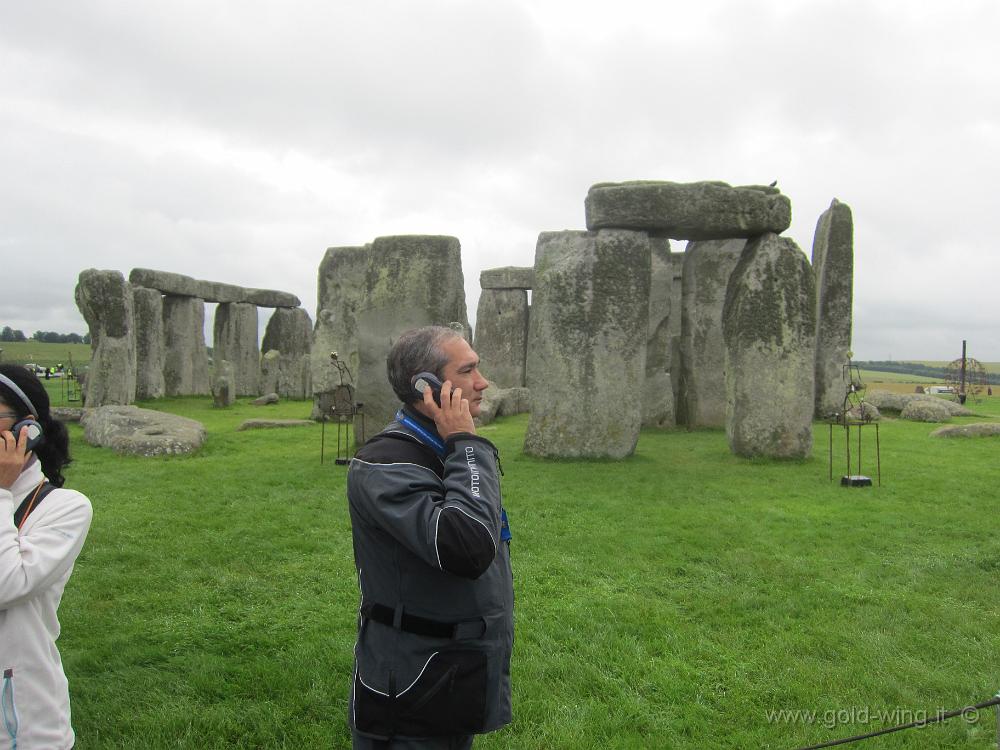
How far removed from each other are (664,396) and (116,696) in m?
10.6

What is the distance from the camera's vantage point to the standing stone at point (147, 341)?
704 inches

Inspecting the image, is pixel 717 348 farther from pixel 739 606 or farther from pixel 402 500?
pixel 402 500

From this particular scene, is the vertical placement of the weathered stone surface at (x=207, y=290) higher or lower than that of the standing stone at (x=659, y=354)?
higher

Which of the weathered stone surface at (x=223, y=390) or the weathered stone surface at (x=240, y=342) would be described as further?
the weathered stone surface at (x=240, y=342)

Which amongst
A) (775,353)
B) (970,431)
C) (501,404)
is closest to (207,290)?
(501,404)

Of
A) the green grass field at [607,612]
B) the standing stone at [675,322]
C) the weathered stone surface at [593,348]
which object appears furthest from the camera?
the standing stone at [675,322]

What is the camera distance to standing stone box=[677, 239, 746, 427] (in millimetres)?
12719

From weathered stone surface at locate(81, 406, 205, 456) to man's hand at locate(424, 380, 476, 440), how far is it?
791 centimetres

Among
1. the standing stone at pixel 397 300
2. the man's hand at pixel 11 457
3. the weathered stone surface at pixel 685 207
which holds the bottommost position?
the man's hand at pixel 11 457

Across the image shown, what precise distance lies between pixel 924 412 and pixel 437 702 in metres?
15.0

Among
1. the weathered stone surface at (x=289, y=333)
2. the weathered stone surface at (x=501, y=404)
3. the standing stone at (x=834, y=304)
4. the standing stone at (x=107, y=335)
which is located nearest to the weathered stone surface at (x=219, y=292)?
the weathered stone surface at (x=289, y=333)

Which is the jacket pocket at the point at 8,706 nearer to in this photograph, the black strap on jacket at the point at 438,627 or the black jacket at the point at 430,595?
the black jacket at the point at 430,595

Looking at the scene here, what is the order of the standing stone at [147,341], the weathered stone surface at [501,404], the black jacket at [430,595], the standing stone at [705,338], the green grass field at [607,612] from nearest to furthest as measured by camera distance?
the black jacket at [430,595] → the green grass field at [607,612] → the standing stone at [705,338] → the weathered stone surface at [501,404] → the standing stone at [147,341]

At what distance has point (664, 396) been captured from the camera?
1283 cm
